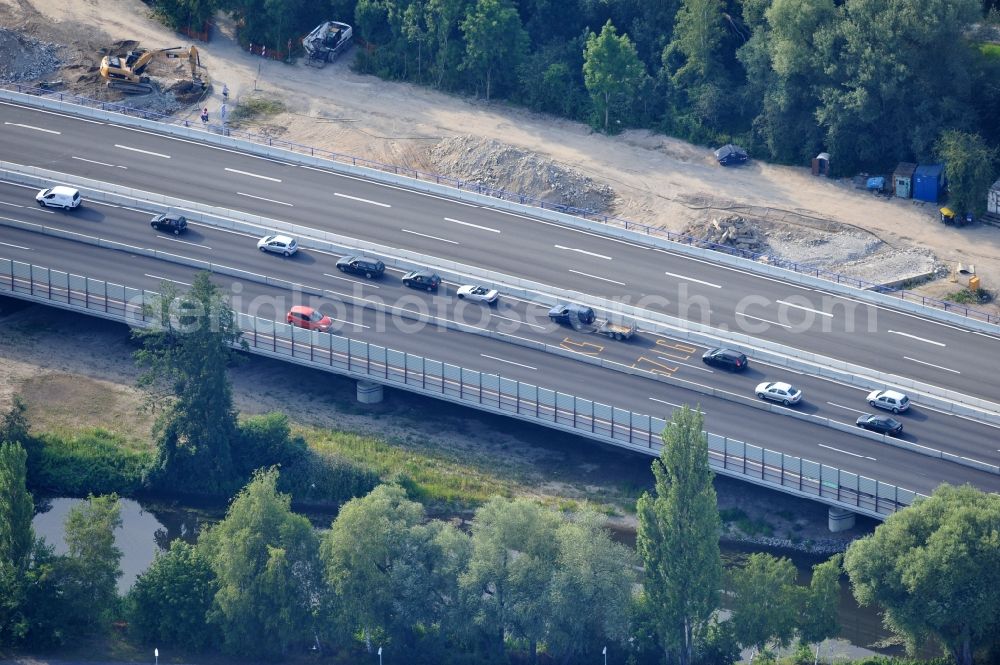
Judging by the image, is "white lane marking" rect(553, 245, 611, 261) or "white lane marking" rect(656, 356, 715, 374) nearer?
"white lane marking" rect(656, 356, 715, 374)

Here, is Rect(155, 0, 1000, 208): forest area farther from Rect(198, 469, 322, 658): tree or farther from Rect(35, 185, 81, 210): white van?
Rect(198, 469, 322, 658): tree

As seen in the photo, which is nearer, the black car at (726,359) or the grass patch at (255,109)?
the black car at (726,359)

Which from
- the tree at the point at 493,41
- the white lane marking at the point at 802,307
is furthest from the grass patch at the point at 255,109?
the white lane marking at the point at 802,307

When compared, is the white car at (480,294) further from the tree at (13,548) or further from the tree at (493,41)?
the tree at (13,548)

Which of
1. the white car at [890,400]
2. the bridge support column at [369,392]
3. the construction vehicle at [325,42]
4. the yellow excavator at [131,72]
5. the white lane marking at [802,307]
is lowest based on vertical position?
the bridge support column at [369,392]

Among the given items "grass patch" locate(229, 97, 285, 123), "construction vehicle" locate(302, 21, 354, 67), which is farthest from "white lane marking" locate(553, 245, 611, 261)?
"construction vehicle" locate(302, 21, 354, 67)

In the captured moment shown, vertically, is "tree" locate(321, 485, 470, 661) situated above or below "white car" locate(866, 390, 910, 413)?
below

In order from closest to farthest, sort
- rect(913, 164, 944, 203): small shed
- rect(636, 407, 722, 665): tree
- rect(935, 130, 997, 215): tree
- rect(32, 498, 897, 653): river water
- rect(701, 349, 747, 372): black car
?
rect(636, 407, 722, 665): tree, rect(32, 498, 897, 653): river water, rect(701, 349, 747, 372): black car, rect(935, 130, 997, 215): tree, rect(913, 164, 944, 203): small shed
